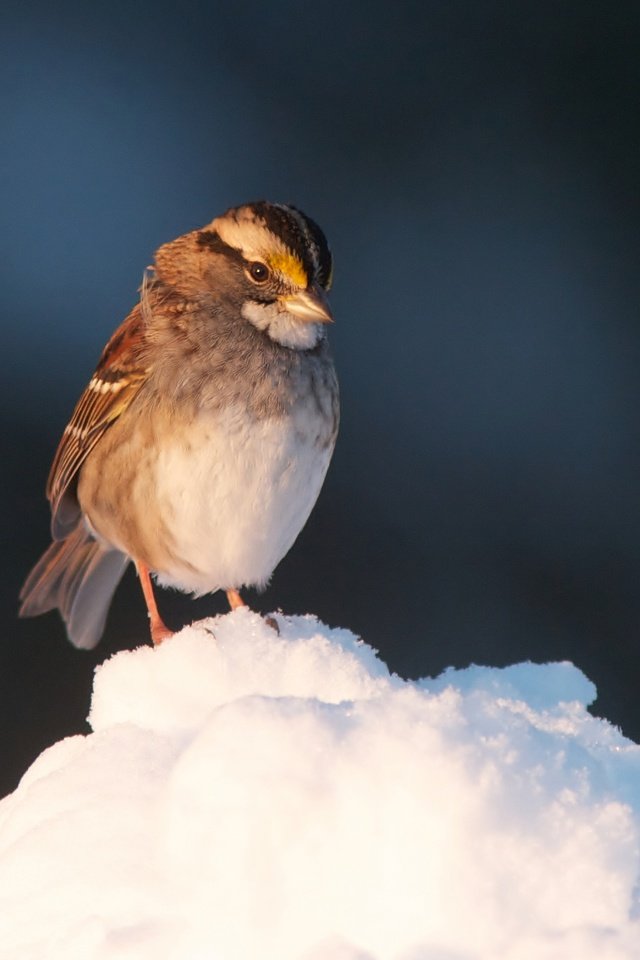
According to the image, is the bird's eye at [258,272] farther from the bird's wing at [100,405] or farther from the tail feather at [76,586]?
the tail feather at [76,586]

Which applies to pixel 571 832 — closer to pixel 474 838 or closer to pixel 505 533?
pixel 474 838

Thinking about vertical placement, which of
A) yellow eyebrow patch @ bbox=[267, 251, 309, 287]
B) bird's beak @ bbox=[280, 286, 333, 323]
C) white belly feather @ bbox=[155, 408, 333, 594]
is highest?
yellow eyebrow patch @ bbox=[267, 251, 309, 287]

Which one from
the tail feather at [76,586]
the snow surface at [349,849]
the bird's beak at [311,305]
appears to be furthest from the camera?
the tail feather at [76,586]

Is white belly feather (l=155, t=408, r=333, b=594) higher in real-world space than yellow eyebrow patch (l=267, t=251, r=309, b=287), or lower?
lower

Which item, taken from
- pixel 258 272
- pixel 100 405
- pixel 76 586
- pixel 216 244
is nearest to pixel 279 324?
pixel 258 272

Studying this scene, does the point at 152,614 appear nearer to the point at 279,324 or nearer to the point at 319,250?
the point at 279,324

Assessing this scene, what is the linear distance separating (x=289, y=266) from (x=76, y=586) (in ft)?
2.71

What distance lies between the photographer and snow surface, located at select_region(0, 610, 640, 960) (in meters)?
0.56

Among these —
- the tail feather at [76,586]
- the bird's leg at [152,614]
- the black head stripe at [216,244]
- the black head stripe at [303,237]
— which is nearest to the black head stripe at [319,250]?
the black head stripe at [303,237]

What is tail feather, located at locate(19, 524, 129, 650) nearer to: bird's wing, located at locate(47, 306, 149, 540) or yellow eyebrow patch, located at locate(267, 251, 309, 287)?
bird's wing, located at locate(47, 306, 149, 540)

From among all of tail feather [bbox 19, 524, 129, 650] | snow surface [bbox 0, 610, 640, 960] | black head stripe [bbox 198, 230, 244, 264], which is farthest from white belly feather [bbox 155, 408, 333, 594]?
snow surface [bbox 0, 610, 640, 960]

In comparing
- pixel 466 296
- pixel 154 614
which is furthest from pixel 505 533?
pixel 154 614

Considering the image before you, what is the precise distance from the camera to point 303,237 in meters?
1.74

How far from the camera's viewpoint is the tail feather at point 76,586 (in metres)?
2.26
